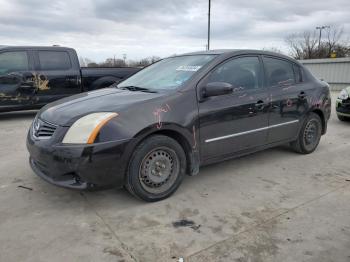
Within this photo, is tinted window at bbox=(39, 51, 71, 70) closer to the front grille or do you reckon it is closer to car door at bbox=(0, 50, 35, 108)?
car door at bbox=(0, 50, 35, 108)

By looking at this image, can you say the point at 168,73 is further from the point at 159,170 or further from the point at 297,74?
the point at 297,74

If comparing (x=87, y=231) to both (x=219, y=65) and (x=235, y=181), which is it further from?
(x=219, y=65)

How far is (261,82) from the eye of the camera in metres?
4.26

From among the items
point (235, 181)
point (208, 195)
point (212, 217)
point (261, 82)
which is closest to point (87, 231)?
point (212, 217)

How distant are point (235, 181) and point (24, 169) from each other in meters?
2.77

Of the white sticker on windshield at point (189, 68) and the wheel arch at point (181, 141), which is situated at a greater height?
the white sticker on windshield at point (189, 68)

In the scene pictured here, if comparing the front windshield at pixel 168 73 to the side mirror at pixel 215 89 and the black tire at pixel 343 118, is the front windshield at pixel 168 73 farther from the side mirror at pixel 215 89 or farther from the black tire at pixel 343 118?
the black tire at pixel 343 118

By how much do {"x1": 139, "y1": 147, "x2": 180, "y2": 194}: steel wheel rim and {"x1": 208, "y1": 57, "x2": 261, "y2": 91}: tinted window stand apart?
1014 mm

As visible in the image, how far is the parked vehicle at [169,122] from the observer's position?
9.84 feet

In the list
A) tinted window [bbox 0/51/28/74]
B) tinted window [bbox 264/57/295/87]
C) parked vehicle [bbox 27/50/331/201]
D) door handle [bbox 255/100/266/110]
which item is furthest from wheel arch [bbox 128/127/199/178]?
tinted window [bbox 0/51/28/74]

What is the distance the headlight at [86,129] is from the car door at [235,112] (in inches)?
43.2

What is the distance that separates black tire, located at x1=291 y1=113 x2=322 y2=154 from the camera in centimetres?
499

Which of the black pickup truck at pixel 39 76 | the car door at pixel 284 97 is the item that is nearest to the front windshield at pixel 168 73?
the car door at pixel 284 97

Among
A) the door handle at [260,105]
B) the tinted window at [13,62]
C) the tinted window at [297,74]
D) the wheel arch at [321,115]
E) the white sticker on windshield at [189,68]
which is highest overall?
the tinted window at [13,62]
